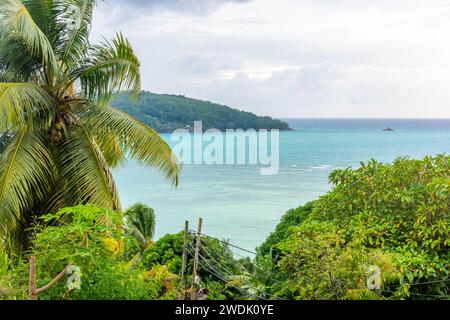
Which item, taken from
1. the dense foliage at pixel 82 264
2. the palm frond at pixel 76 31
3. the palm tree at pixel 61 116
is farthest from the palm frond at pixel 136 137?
the dense foliage at pixel 82 264

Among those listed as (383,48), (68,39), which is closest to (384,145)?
(383,48)

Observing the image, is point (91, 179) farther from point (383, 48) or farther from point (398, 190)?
point (383, 48)

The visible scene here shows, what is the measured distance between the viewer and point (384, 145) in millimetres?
86000

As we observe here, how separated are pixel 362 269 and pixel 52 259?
2.57 metres

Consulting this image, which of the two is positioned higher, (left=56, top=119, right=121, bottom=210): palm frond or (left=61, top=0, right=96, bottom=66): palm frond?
(left=61, top=0, right=96, bottom=66): palm frond

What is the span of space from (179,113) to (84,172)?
37.4 meters

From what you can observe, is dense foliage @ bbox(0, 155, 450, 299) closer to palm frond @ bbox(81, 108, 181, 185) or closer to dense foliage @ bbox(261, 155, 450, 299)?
dense foliage @ bbox(261, 155, 450, 299)

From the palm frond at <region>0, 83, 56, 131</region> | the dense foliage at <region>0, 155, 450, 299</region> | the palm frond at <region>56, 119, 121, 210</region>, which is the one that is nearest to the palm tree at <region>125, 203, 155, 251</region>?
the palm frond at <region>56, 119, 121, 210</region>

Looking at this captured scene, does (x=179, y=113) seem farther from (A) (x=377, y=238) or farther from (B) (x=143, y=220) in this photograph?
(A) (x=377, y=238)

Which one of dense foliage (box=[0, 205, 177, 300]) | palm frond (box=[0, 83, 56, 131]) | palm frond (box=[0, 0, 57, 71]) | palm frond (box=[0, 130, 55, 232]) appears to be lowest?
dense foliage (box=[0, 205, 177, 300])

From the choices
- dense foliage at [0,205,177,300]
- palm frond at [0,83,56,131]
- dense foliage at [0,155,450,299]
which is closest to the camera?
dense foliage at [0,205,177,300]

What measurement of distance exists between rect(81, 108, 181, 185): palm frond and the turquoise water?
2289 cm

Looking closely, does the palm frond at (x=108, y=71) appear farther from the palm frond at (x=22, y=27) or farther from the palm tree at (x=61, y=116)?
the palm frond at (x=22, y=27)

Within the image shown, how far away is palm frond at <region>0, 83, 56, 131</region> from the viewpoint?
720 cm
